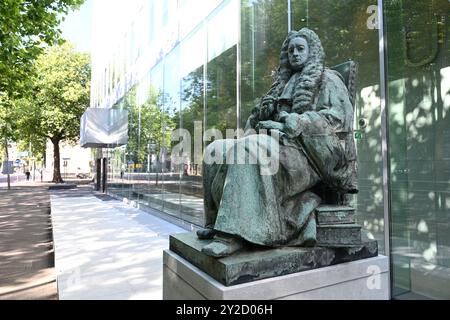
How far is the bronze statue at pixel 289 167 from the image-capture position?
99.3 inches

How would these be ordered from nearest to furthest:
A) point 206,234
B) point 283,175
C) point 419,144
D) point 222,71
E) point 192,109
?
point 283,175 < point 206,234 < point 419,144 < point 222,71 < point 192,109

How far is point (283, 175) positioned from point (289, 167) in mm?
69

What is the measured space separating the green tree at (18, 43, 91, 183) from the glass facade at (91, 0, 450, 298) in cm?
2032

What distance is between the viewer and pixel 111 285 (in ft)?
15.0

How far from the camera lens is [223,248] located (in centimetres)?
244

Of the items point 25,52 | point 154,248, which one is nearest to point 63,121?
point 25,52

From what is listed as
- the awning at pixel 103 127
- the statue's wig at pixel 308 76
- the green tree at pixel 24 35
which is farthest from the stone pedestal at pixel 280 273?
the awning at pixel 103 127

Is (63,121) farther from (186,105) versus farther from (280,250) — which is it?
(280,250)

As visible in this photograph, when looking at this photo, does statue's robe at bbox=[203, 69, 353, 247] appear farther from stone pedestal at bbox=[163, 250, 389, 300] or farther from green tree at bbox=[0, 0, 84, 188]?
green tree at bbox=[0, 0, 84, 188]

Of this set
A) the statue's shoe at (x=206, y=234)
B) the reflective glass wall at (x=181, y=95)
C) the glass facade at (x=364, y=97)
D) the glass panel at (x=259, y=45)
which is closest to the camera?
the statue's shoe at (x=206, y=234)

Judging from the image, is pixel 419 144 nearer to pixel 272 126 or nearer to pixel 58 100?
pixel 272 126

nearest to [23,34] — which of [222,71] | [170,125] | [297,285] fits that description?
[170,125]

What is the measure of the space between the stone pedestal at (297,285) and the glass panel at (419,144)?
1.57 m

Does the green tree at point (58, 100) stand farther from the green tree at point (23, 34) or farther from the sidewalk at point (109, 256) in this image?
the sidewalk at point (109, 256)
